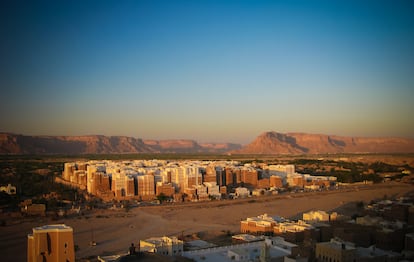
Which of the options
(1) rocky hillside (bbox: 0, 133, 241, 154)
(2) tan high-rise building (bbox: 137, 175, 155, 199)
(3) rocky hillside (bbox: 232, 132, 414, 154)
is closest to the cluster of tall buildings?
(2) tan high-rise building (bbox: 137, 175, 155, 199)

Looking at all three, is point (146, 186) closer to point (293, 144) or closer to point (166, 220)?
point (166, 220)

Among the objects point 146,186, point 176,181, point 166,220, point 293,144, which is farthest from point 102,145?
point 166,220

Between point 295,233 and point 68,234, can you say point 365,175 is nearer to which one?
point 295,233

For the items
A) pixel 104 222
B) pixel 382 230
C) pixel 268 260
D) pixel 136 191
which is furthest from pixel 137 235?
pixel 136 191

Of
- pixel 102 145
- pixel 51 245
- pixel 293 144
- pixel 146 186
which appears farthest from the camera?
pixel 293 144

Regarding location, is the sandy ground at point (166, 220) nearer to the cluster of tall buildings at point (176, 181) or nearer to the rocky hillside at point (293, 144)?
the cluster of tall buildings at point (176, 181)
